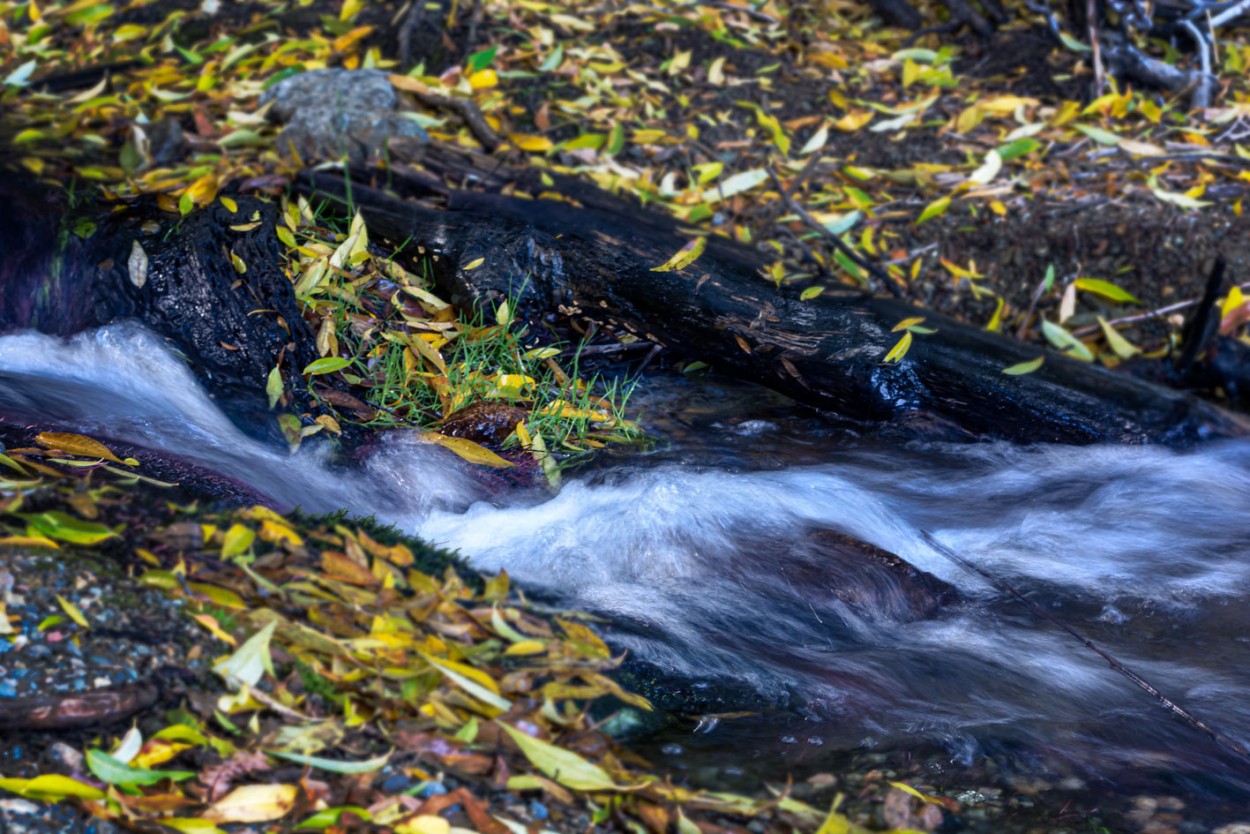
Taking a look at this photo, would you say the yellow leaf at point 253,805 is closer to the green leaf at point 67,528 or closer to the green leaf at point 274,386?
the green leaf at point 67,528

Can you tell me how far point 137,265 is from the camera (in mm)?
3230

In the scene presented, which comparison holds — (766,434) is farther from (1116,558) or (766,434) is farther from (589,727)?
(589,727)

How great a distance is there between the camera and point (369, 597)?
2068 millimetres

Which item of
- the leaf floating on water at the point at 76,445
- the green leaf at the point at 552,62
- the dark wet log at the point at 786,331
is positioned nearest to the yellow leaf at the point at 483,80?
the green leaf at the point at 552,62

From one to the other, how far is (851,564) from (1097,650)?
63cm

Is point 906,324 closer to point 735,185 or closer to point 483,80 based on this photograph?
point 735,185

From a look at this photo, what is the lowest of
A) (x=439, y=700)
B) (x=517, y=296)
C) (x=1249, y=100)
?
(x=439, y=700)

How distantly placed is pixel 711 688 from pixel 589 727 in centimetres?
42

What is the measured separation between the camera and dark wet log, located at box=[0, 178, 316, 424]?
10.4ft

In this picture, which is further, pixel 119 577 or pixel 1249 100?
pixel 1249 100

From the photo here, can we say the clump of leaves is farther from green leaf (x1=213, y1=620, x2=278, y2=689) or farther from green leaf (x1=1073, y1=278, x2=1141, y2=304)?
green leaf (x1=1073, y1=278, x2=1141, y2=304)

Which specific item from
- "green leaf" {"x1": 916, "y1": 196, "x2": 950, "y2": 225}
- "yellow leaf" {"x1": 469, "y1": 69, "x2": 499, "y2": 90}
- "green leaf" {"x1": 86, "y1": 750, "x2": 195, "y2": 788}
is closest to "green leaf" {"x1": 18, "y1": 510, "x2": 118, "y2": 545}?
"green leaf" {"x1": 86, "y1": 750, "x2": 195, "y2": 788}

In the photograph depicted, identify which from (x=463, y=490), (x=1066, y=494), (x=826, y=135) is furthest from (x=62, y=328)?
(x=826, y=135)

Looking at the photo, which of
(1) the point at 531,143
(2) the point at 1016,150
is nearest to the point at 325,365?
(1) the point at 531,143
